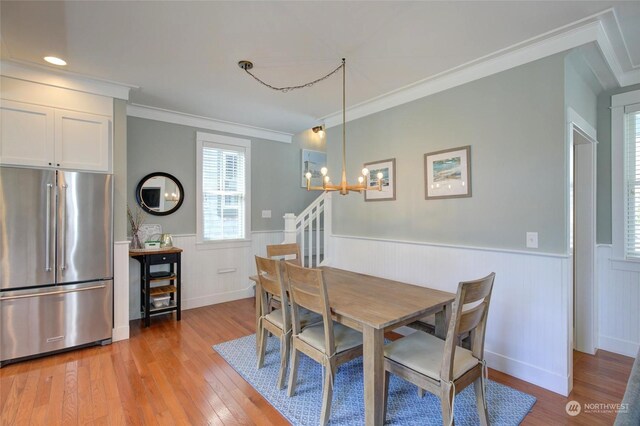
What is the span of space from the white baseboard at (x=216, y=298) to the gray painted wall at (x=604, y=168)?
4418 millimetres

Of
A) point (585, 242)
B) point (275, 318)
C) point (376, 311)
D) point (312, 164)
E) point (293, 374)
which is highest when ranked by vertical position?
point (312, 164)

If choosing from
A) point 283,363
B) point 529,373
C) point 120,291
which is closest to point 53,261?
point 120,291

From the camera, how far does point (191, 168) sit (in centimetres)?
431

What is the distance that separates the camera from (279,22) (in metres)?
2.14

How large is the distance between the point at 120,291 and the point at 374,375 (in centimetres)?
284

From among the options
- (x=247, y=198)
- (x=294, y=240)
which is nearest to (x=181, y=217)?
(x=247, y=198)

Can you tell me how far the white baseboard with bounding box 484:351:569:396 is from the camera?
228 cm

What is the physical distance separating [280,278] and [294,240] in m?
2.27

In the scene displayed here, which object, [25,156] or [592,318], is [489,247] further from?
[25,156]

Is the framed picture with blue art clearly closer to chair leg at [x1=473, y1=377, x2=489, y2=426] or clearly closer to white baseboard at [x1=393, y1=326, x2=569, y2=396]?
white baseboard at [x1=393, y1=326, x2=569, y2=396]

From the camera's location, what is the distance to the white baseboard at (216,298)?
4270 millimetres

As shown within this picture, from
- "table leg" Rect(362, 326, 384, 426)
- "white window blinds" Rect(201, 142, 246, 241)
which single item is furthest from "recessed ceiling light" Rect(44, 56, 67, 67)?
"table leg" Rect(362, 326, 384, 426)

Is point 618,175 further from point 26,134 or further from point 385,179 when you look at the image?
point 26,134

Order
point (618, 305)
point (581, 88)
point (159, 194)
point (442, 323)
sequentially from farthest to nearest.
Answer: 1. point (159, 194)
2. point (618, 305)
3. point (581, 88)
4. point (442, 323)
